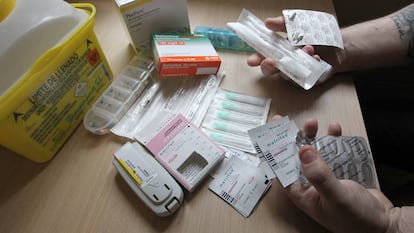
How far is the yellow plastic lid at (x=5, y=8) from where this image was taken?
41cm

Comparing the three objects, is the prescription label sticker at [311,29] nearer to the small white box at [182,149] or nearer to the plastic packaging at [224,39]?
the plastic packaging at [224,39]

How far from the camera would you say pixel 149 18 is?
22.7 inches

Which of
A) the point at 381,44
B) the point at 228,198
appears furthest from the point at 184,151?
the point at 381,44

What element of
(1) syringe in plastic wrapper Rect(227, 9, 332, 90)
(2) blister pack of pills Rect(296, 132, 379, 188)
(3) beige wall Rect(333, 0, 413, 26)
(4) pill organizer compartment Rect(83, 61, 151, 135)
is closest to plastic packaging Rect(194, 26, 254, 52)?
(1) syringe in plastic wrapper Rect(227, 9, 332, 90)

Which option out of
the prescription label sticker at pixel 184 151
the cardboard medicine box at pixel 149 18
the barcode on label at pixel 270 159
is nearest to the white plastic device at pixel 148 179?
the prescription label sticker at pixel 184 151

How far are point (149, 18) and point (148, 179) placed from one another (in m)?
0.34

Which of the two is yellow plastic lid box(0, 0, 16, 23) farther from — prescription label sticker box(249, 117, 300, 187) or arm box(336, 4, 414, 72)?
arm box(336, 4, 414, 72)

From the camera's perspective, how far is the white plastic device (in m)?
0.42

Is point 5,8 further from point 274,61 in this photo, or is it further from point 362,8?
point 362,8

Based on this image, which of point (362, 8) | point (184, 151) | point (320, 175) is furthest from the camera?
point (362, 8)

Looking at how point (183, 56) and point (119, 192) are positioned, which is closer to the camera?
point (119, 192)

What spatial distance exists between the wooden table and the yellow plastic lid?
0.22 m

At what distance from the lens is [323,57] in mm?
587

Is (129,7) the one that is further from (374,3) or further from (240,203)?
(374,3)
